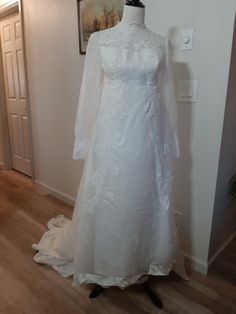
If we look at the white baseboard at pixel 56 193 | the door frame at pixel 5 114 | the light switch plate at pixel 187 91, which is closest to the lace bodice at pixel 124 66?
the light switch plate at pixel 187 91

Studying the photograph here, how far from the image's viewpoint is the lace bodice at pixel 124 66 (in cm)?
116

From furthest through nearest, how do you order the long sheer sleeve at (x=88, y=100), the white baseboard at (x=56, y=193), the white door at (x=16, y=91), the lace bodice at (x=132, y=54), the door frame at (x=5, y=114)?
the white door at (x=16, y=91), the door frame at (x=5, y=114), the white baseboard at (x=56, y=193), the long sheer sleeve at (x=88, y=100), the lace bodice at (x=132, y=54)

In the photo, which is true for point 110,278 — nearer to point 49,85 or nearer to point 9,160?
point 49,85

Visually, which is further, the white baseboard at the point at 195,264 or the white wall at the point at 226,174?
the white baseboard at the point at 195,264

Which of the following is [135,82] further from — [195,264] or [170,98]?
[195,264]

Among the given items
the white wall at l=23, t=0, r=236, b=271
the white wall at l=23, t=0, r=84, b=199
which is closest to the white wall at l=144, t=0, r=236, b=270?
the white wall at l=23, t=0, r=236, b=271

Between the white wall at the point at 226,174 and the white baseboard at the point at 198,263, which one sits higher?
the white wall at the point at 226,174

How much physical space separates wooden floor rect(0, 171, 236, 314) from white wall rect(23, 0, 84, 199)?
0.87 meters

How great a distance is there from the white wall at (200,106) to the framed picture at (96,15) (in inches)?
13.9

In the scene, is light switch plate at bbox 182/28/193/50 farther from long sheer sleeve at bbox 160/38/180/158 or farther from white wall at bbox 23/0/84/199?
white wall at bbox 23/0/84/199

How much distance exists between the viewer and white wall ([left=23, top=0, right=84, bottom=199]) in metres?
2.22

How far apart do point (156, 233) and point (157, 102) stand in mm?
677

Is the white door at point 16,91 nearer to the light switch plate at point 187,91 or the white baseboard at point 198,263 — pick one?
Answer: the light switch plate at point 187,91

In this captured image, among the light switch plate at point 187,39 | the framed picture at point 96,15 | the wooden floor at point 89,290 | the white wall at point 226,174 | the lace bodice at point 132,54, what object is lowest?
the wooden floor at point 89,290
